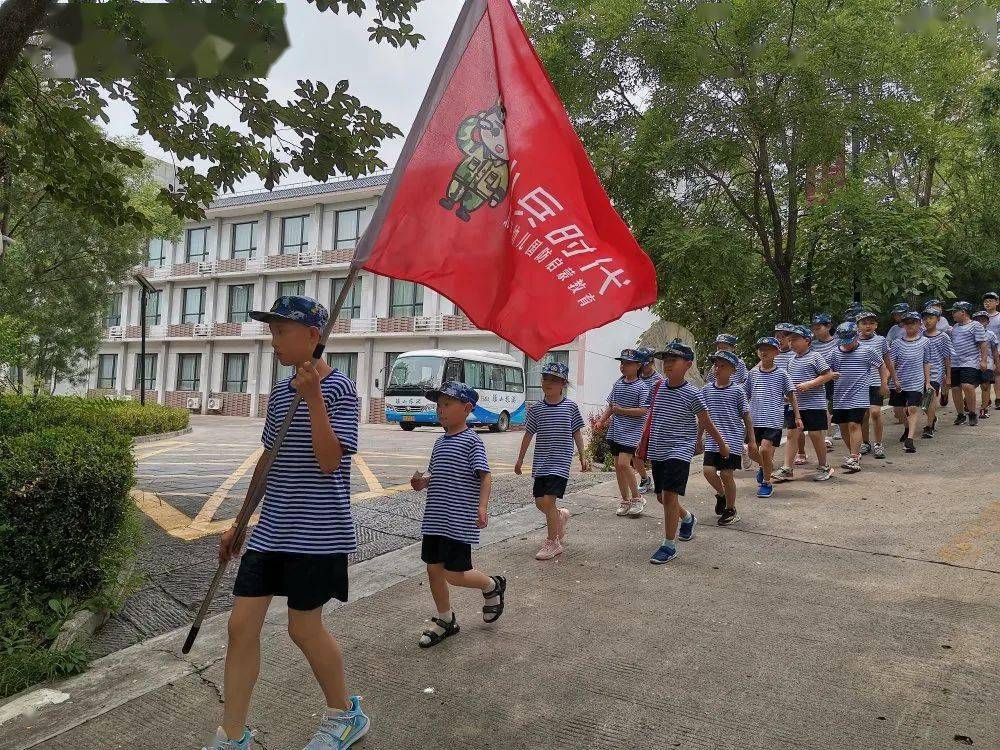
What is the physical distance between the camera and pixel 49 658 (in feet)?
13.3

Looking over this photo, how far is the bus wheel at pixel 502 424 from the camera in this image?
1079 inches

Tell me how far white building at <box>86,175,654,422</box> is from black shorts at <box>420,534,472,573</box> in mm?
26923

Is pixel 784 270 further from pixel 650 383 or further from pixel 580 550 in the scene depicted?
pixel 580 550

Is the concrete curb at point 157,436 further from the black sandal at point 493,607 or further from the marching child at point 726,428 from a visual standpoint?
the black sandal at point 493,607

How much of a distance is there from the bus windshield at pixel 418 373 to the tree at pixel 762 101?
12.7 meters

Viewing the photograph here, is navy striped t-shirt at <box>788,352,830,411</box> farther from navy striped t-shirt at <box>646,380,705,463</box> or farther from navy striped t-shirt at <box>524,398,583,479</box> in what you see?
navy striped t-shirt at <box>524,398,583,479</box>

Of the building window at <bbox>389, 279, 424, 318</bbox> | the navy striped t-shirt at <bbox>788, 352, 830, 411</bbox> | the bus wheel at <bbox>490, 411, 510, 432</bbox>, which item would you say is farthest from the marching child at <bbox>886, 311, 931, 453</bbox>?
the building window at <bbox>389, 279, 424, 318</bbox>

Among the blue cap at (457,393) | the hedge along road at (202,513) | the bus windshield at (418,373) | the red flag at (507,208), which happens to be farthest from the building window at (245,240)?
the red flag at (507,208)

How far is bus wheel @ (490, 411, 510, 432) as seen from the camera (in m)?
27.4

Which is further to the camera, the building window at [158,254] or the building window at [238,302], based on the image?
the building window at [158,254]

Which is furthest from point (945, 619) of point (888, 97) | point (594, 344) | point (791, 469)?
point (594, 344)

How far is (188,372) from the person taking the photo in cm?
4162

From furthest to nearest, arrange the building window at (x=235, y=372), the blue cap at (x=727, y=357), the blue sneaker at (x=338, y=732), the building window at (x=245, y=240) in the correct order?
the building window at (x=245, y=240) → the building window at (x=235, y=372) → the blue cap at (x=727, y=357) → the blue sneaker at (x=338, y=732)

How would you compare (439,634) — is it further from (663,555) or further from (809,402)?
(809,402)
